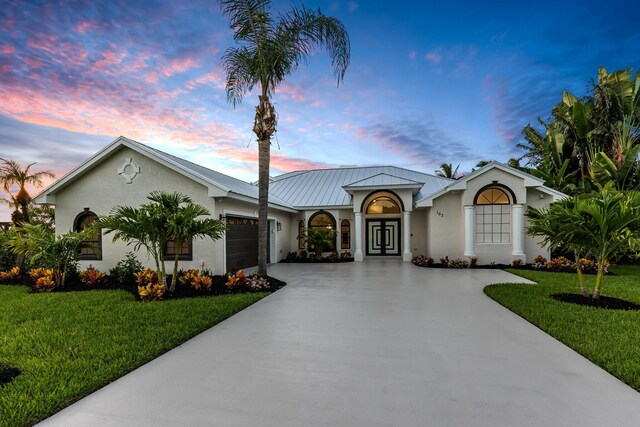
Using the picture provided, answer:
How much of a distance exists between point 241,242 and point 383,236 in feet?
29.2

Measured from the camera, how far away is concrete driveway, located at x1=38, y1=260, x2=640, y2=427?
2.64 meters

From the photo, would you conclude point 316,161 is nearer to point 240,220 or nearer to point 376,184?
point 376,184

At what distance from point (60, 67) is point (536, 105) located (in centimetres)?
2426

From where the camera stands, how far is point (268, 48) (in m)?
8.84

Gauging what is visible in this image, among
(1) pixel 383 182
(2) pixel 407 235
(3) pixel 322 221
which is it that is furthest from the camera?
(3) pixel 322 221

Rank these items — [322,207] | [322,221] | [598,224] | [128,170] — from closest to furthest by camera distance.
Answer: [598,224]
[128,170]
[322,207]
[322,221]

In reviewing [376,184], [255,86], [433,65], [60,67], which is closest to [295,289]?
[255,86]

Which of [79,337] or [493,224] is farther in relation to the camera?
[493,224]

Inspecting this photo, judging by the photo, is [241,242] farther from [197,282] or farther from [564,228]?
[564,228]

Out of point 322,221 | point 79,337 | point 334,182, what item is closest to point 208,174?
point 322,221

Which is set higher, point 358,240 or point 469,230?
point 469,230

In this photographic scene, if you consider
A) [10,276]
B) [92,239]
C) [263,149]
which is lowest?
[10,276]

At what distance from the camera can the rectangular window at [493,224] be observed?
13469 millimetres

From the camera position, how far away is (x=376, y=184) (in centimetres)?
1492
